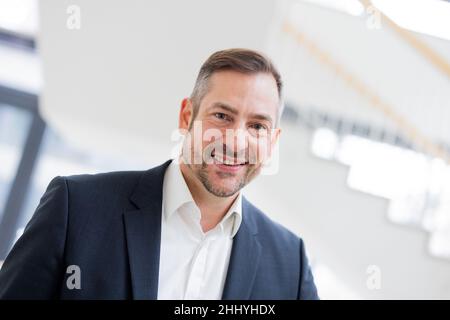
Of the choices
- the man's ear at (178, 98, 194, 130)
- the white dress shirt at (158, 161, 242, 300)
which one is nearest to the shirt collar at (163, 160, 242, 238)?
the white dress shirt at (158, 161, 242, 300)

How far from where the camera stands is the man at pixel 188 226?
3.33 ft

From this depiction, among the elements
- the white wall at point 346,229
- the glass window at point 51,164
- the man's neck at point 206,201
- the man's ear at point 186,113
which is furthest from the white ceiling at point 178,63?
the man's neck at point 206,201

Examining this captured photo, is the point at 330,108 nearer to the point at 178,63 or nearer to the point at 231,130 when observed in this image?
the point at 178,63

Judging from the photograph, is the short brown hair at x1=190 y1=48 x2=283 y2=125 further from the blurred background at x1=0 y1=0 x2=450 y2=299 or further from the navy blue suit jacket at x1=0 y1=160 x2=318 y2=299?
the blurred background at x1=0 y1=0 x2=450 y2=299

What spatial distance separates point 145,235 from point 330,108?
78.5 inches

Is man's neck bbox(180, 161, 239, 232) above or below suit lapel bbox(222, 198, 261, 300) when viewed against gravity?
above

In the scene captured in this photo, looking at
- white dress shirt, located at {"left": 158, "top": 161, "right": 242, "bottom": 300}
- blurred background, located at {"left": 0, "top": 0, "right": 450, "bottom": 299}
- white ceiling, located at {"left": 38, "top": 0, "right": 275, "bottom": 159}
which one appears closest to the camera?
white dress shirt, located at {"left": 158, "top": 161, "right": 242, "bottom": 300}

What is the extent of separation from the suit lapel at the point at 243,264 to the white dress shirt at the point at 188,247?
25mm

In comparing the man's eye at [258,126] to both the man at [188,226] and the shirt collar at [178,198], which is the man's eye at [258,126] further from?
the shirt collar at [178,198]

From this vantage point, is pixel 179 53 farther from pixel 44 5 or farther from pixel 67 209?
pixel 67 209

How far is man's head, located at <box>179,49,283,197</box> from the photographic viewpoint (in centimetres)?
113

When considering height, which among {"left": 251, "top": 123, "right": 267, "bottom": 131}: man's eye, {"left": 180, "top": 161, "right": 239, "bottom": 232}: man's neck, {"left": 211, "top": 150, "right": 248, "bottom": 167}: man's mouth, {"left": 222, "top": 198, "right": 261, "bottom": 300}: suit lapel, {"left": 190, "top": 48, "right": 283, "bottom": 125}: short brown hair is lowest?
{"left": 222, "top": 198, "right": 261, "bottom": 300}: suit lapel

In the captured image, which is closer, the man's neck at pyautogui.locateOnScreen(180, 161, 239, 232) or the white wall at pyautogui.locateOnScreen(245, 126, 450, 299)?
the man's neck at pyautogui.locateOnScreen(180, 161, 239, 232)

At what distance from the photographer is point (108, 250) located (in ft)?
3.42
